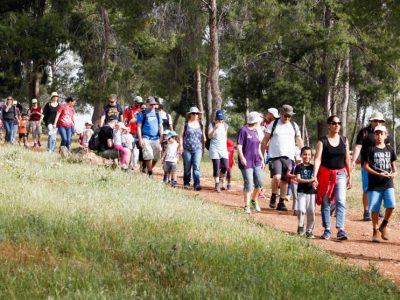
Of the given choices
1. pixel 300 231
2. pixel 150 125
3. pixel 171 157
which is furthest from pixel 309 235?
pixel 150 125

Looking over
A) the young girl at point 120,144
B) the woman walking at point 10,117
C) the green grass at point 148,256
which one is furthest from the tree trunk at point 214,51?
the green grass at point 148,256

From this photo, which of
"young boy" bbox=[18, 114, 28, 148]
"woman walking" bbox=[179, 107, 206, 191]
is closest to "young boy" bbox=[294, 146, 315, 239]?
"woman walking" bbox=[179, 107, 206, 191]

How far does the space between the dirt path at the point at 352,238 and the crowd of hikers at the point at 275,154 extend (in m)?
0.23

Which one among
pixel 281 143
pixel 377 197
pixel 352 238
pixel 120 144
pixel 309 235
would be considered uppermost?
pixel 281 143

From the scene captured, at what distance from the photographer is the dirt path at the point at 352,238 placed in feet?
29.9

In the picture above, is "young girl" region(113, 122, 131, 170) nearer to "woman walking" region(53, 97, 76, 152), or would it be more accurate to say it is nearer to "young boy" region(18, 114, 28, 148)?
"woman walking" region(53, 97, 76, 152)

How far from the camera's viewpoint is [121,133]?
16.3 meters

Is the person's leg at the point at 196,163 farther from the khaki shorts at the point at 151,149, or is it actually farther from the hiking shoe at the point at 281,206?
the hiking shoe at the point at 281,206

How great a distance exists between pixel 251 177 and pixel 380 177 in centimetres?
265

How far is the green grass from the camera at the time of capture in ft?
17.8

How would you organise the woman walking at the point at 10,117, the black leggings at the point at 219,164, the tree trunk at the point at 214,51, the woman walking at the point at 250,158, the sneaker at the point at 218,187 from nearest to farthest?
the woman walking at the point at 250,158 → the black leggings at the point at 219,164 → the sneaker at the point at 218,187 → the woman walking at the point at 10,117 → the tree trunk at the point at 214,51

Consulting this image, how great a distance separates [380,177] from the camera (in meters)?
11.0

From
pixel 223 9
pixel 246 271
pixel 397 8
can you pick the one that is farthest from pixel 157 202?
pixel 223 9

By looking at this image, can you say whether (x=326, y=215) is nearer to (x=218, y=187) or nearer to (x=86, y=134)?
(x=218, y=187)
